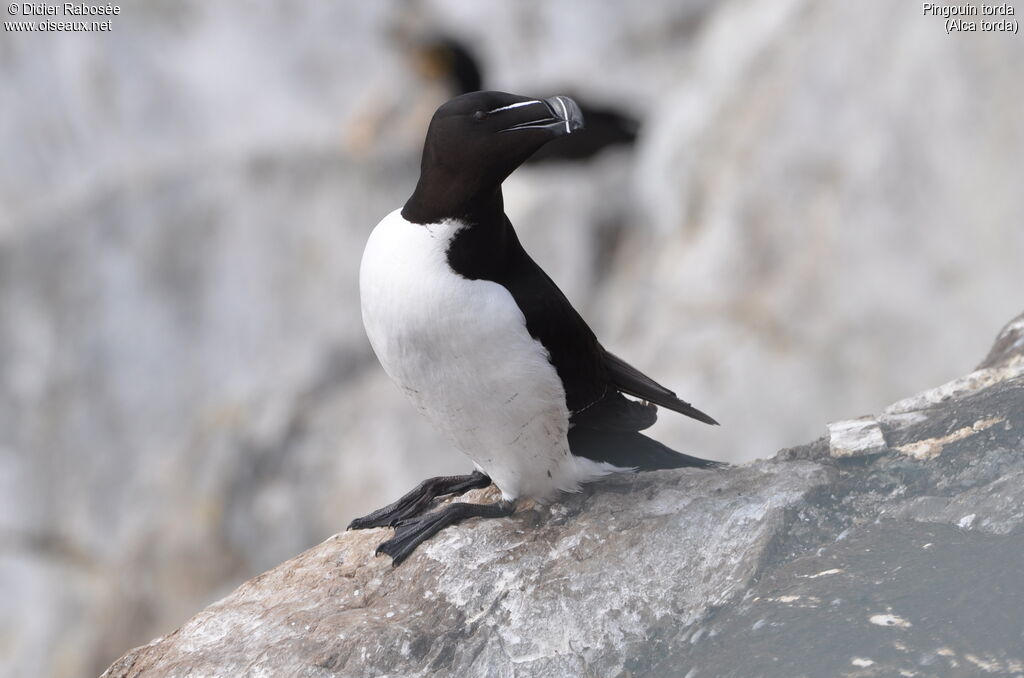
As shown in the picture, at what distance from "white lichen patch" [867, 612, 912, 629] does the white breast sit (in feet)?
3.83

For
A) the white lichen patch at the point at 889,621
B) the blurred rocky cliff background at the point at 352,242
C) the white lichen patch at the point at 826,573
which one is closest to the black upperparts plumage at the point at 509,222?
the white lichen patch at the point at 826,573

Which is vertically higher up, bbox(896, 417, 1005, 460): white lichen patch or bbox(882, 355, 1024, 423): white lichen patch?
bbox(882, 355, 1024, 423): white lichen patch

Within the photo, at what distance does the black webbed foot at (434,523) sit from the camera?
3514 millimetres

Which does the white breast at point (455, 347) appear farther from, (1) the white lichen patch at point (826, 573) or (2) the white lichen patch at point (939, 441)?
(2) the white lichen patch at point (939, 441)

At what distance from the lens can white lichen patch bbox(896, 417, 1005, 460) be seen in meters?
3.27

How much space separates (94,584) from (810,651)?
28.2 ft

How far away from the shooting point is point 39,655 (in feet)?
31.3

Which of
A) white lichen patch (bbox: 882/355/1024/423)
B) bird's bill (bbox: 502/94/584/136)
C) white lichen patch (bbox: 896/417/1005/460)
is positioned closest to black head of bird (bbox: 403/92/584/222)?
bird's bill (bbox: 502/94/584/136)

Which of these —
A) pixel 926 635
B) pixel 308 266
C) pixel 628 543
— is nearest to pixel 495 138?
pixel 628 543

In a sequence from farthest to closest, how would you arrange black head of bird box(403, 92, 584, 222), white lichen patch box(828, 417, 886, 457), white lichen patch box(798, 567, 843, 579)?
white lichen patch box(828, 417, 886, 457), black head of bird box(403, 92, 584, 222), white lichen patch box(798, 567, 843, 579)

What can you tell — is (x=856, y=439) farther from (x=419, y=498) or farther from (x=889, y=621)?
(x=419, y=498)

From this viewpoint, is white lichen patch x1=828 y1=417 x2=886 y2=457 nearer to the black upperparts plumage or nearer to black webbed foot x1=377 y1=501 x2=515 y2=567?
the black upperparts plumage

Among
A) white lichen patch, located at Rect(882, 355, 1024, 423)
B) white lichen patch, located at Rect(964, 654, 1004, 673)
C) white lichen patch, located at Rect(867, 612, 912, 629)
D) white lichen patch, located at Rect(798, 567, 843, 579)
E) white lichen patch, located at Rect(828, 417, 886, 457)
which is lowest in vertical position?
white lichen patch, located at Rect(964, 654, 1004, 673)

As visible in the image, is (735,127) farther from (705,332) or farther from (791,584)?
(791,584)
